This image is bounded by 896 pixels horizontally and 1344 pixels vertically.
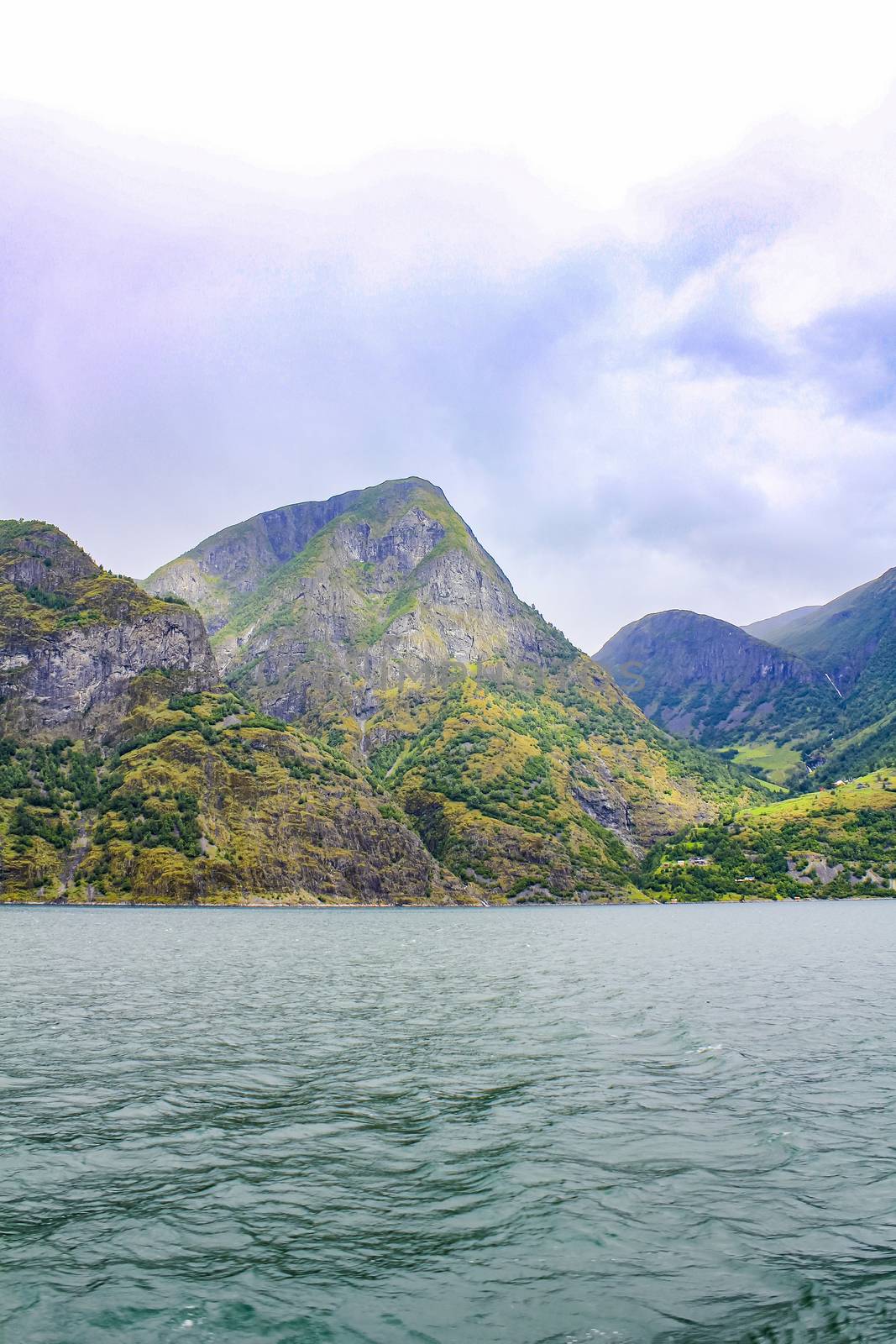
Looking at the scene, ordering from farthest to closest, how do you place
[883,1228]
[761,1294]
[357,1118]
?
1. [357,1118]
2. [883,1228]
3. [761,1294]

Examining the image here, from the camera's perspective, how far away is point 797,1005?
55875mm

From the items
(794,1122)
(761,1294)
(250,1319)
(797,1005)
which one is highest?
Result: (250,1319)

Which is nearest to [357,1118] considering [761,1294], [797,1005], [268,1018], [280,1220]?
[280,1220]

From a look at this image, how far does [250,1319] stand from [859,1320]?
1080 cm

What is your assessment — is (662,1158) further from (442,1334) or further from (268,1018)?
(268,1018)

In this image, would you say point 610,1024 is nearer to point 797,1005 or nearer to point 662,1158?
point 797,1005

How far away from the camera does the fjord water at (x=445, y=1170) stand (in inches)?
620

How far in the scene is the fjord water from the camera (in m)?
15.8

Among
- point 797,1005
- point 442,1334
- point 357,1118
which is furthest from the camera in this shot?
point 797,1005

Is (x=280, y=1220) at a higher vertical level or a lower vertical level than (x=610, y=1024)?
higher

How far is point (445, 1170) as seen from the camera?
23.6 m

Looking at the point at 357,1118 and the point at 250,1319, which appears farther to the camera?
the point at 357,1118

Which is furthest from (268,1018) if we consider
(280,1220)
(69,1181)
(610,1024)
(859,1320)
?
(859,1320)

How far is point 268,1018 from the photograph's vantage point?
4875cm
